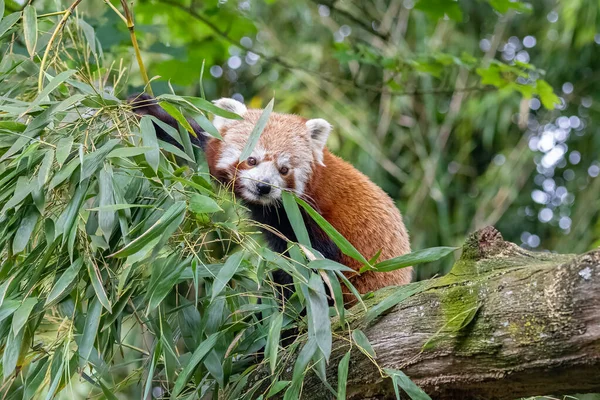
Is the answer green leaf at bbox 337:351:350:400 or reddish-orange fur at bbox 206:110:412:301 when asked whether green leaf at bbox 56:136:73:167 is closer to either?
green leaf at bbox 337:351:350:400

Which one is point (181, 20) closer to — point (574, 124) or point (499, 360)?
point (499, 360)

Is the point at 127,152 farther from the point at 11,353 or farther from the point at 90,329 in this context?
the point at 11,353

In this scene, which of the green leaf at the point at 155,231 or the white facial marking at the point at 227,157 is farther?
the white facial marking at the point at 227,157

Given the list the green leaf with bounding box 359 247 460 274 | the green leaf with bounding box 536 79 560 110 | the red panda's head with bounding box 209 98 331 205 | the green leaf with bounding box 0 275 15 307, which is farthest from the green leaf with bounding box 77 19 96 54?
the green leaf with bounding box 536 79 560 110

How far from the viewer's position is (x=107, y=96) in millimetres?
2184

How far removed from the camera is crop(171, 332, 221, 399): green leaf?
198 cm

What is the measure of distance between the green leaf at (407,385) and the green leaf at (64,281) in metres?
0.94

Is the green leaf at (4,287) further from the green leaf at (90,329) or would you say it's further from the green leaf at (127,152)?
the green leaf at (127,152)

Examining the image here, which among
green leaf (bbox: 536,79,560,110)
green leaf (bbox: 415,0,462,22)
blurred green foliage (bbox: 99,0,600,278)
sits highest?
green leaf (bbox: 415,0,462,22)

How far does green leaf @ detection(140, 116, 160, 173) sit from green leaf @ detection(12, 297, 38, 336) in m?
0.52

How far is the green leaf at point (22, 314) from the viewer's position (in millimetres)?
1896

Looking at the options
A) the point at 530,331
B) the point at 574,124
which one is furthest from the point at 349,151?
the point at 530,331

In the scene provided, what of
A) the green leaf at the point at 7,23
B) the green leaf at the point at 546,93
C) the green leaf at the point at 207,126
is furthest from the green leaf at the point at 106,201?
the green leaf at the point at 546,93

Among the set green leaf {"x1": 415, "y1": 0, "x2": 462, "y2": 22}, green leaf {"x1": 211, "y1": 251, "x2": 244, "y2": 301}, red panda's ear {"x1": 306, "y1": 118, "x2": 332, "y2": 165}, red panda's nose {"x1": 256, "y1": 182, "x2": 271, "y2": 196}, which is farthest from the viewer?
green leaf {"x1": 415, "y1": 0, "x2": 462, "y2": 22}
